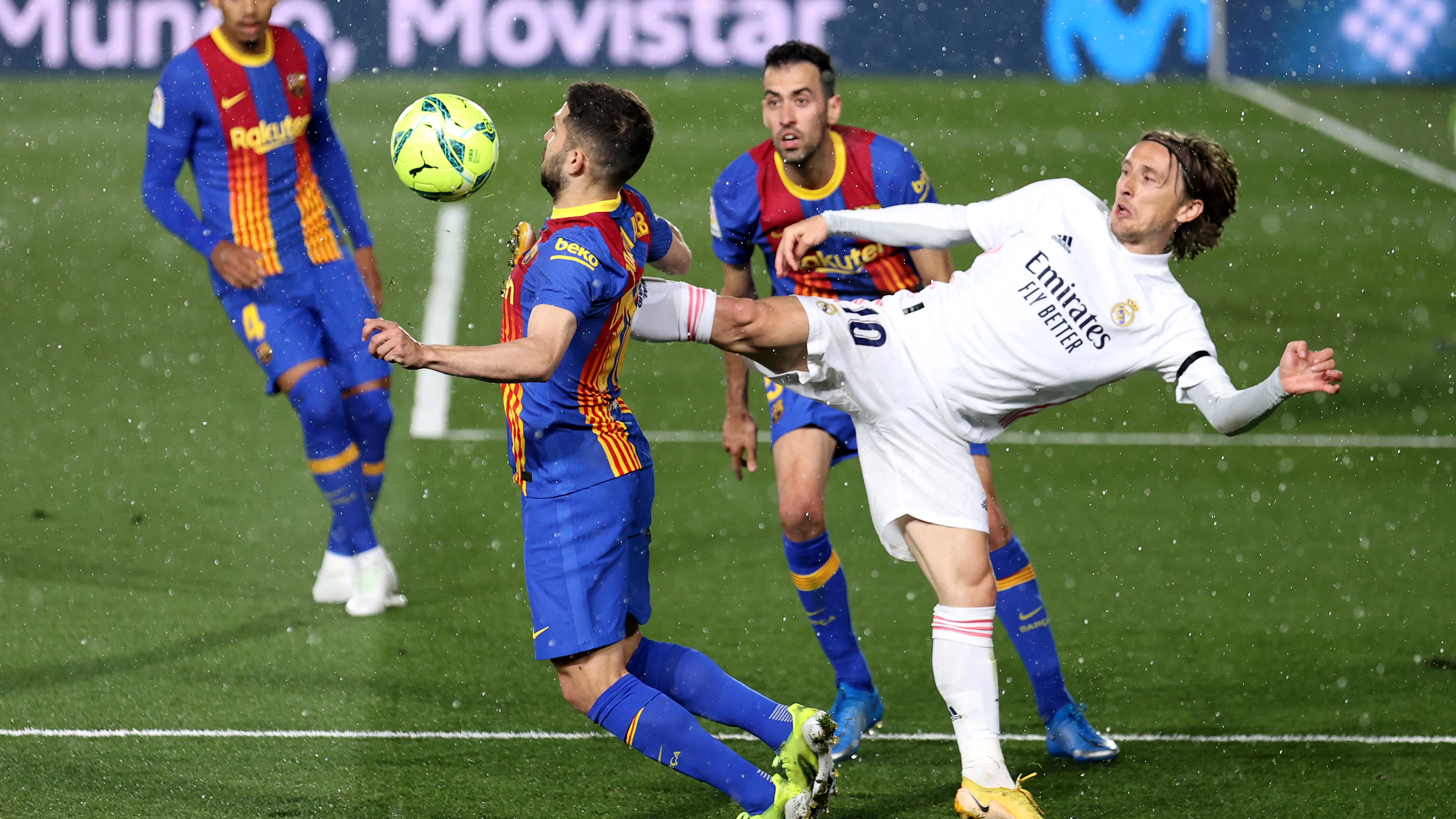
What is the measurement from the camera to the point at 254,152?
6.36 meters

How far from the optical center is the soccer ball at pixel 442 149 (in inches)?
171

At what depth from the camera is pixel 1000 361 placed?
4410 mm

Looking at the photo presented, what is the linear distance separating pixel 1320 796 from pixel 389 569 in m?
3.34

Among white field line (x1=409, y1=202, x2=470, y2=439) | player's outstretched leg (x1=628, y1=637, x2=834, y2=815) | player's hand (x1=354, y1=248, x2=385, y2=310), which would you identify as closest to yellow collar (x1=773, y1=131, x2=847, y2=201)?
player's outstretched leg (x1=628, y1=637, x2=834, y2=815)

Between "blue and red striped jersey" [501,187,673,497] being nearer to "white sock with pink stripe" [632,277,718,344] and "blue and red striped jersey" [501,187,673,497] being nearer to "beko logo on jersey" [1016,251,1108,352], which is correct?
"white sock with pink stripe" [632,277,718,344]

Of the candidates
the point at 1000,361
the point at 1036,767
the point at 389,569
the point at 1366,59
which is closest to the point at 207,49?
the point at 389,569

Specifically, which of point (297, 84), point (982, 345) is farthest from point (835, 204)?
point (297, 84)

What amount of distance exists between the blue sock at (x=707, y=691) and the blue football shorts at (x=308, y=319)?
2.25 m

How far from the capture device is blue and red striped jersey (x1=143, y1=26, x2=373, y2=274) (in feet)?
20.5

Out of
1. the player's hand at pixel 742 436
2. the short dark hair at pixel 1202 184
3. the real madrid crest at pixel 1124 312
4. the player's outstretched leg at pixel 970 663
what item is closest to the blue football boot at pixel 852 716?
the player's outstretched leg at pixel 970 663

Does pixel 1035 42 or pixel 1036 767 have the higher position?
pixel 1035 42

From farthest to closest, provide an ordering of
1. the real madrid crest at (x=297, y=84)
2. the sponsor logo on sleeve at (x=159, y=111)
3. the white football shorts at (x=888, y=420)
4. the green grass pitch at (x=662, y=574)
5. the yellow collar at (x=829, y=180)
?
the real madrid crest at (x=297, y=84) < the sponsor logo on sleeve at (x=159, y=111) < the yellow collar at (x=829, y=180) < the green grass pitch at (x=662, y=574) < the white football shorts at (x=888, y=420)

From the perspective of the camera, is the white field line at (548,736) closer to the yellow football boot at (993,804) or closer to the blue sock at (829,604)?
the blue sock at (829,604)

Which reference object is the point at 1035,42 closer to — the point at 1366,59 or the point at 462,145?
the point at 1366,59
